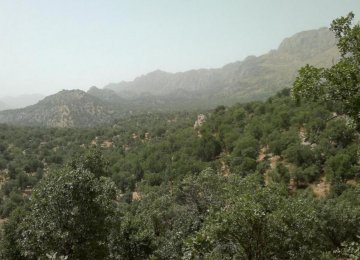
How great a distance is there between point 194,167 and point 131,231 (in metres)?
63.1

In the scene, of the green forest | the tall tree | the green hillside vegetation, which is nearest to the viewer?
the tall tree

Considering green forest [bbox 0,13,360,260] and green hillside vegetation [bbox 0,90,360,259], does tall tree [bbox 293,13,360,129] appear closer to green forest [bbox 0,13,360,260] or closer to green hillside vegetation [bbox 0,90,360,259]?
green forest [bbox 0,13,360,260]

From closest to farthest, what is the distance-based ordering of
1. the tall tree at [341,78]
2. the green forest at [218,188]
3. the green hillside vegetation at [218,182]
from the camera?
1. the tall tree at [341,78]
2. the green forest at [218,188]
3. the green hillside vegetation at [218,182]

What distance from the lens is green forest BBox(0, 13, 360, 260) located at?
2128 centimetres

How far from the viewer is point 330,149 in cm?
8006

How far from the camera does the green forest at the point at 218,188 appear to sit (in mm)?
21281

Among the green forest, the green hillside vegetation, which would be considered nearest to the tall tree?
the green forest

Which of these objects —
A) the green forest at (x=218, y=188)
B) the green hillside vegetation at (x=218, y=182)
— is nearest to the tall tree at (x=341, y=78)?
the green forest at (x=218, y=188)

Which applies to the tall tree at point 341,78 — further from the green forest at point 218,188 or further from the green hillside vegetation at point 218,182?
the green hillside vegetation at point 218,182

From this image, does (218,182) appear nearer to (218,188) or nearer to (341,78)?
(218,188)

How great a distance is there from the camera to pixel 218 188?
3700cm

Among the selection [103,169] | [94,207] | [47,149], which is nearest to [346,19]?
[94,207]

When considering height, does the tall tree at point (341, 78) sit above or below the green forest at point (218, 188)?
above

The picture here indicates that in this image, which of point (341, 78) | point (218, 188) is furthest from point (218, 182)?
point (341, 78)
